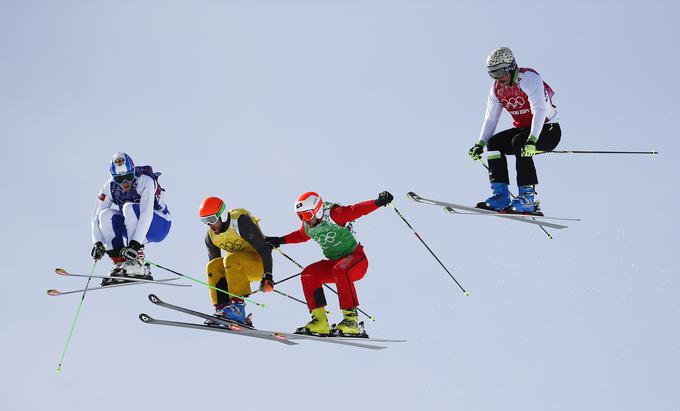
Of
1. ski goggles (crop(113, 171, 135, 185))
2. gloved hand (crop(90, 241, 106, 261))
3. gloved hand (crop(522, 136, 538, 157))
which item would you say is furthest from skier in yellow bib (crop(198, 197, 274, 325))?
gloved hand (crop(522, 136, 538, 157))

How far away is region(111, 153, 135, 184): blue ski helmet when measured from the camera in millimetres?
18766

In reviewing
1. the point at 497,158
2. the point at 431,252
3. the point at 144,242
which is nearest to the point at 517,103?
the point at 497,158

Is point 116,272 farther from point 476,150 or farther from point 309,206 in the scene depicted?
point 476,150

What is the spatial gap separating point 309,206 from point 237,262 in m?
1.54

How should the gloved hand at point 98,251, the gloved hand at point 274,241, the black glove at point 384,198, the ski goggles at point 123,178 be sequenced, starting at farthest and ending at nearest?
the ski goggles at point 123,178 < the gloved hand at point 274,241 < the gloved hand at point 98,251 < the black glove at point 384,198

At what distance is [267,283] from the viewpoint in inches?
714

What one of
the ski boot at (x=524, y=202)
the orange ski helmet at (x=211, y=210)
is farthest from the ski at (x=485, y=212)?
the orange ski helmet at (x=211, y=210)

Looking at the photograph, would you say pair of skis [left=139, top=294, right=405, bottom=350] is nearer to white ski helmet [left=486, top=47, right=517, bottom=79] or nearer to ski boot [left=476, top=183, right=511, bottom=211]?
ski boot [left=476, top=183, right=511, bottom=211]

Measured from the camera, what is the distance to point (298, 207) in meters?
17.8

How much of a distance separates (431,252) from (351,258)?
153cm

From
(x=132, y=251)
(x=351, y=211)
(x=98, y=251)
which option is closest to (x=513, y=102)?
(x=351, y=211)

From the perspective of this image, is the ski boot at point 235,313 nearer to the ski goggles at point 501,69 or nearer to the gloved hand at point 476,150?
the gloved hand at point 476,150

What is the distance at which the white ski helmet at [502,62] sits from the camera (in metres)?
18.2

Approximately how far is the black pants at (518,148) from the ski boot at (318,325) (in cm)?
359
